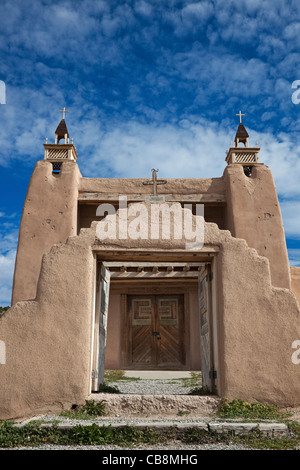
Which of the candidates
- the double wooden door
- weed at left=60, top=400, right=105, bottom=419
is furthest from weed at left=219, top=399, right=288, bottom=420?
the double wooden door

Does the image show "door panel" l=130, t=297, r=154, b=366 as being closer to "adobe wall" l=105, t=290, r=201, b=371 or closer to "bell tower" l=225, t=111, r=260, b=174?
"adobe wall" l=105, t=290, r=201, b=371

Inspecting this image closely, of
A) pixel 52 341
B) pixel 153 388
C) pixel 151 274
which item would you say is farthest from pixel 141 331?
pixel 52 341

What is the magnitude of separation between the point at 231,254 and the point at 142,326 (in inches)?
330

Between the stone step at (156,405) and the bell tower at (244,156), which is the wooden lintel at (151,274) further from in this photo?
the stone step at (156,405)

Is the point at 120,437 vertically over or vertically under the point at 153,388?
under

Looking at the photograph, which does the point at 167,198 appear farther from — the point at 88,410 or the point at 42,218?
the point at 88,410

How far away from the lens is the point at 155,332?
14602mm

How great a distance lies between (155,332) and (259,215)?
5.14 m

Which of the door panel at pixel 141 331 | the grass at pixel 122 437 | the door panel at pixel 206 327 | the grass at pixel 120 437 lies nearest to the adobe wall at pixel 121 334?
the door panel at pixel 141 331

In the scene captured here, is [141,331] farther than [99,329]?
Yes

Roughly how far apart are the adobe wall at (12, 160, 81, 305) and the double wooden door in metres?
3.77

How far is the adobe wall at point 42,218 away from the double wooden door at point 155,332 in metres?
3.77
